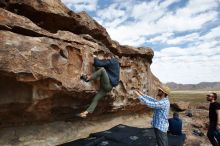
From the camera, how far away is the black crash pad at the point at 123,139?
37.4 feet

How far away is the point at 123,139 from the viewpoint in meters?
12.1

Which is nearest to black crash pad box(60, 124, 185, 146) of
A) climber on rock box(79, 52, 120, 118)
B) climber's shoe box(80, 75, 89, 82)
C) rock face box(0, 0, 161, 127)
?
climber on rock box(79, 52, 120, 118)

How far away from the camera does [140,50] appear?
17906 millimetres

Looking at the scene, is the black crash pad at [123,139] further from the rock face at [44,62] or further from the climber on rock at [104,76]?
the rock face at [44,62]

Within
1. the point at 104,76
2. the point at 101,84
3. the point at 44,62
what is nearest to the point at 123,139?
the point at 101,84

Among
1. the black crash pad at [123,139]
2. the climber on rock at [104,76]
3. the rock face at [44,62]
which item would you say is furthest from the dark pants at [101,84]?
the black crash pad at [123,139]

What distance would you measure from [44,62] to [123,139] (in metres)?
4.69

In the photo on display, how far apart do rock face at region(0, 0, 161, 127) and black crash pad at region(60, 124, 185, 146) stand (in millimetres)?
1477

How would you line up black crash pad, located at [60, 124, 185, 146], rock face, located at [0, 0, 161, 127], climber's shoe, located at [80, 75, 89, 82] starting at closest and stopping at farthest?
rock face, located at [0, 0, 161, 127]
black crash pad, located at [60, 124, 185, 146]
climber's shoe, located at [80, 75, 89, 82]

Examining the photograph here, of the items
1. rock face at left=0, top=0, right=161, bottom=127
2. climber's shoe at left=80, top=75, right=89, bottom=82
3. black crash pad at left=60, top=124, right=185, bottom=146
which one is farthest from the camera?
climber's shoe at left=80, top=75, right=89, bottom=82

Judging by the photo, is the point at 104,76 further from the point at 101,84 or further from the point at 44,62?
the point at 44,62

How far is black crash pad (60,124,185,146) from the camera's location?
1139cm

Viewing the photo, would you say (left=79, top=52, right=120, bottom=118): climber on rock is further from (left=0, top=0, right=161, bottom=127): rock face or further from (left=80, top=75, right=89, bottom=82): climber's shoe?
(left=0, top=0, right=161, bottom=127): rock face

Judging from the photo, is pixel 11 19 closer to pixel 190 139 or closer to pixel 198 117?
pixel 190 139
